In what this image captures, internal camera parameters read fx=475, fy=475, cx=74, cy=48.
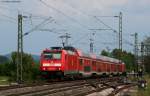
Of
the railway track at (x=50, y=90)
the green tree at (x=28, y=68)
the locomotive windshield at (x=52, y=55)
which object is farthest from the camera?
the green tree at (x=28, y=68)

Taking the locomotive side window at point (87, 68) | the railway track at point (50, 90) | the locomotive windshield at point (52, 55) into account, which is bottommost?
the railway track at point (50, 90)

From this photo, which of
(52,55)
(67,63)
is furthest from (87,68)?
(52,55)

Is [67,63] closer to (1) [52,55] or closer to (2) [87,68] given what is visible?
(1) [52,55]

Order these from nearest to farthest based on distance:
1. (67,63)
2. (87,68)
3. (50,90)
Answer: (50,90), (67,63), (87,68)

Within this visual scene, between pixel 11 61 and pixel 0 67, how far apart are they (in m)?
7.19

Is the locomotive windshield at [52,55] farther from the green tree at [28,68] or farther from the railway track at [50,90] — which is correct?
the green tree at [28,68]

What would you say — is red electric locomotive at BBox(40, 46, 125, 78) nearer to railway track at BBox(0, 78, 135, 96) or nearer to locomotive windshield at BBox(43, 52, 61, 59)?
locomotive windshield at BBox(43, 52, 61, 59)

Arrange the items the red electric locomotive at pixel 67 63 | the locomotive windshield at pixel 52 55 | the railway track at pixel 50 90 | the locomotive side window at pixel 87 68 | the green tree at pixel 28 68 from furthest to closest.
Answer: the green tree at pixel 28 68, the locomotive side window at pixel 87 68, the locomotive windshield at pixel 52 55, the red electric locomotive at pixel 67 63, the railway track at pixel 50 90

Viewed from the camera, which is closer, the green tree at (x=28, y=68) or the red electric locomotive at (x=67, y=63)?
the red electric locomotive at (x=67, y=63)

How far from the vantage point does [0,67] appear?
7862 centimetres

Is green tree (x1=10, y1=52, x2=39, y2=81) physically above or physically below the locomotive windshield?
below

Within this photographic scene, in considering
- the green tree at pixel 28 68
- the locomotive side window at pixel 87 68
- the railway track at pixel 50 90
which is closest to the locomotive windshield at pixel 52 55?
the locomotive side window at pixel 87 68

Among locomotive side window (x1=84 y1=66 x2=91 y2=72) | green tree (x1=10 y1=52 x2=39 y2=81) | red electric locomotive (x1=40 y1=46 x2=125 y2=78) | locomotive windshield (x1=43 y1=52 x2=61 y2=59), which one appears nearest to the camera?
red electric locomotive (x1=40 y1=46 x2=125 y2=78)

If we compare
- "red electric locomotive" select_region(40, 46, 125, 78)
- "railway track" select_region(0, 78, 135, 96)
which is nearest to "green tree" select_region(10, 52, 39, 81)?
"red electric locomotive" select_region(40, 46, 125, 78)
